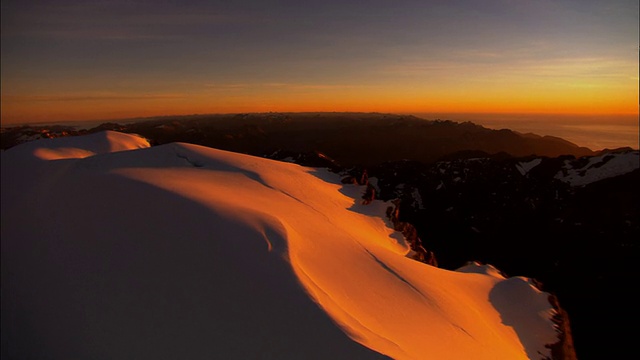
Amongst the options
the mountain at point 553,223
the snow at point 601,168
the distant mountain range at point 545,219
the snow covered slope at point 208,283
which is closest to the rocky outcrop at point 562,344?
the snow covered slope at point 208,283

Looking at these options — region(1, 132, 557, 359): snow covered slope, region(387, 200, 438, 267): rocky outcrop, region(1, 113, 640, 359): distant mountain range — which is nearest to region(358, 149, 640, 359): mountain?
region(1, 113, 640, 359): distant mountain range

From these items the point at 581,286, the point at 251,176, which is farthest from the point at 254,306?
the point at 581,286

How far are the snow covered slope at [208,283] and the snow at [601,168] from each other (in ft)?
148

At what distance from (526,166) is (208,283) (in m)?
66.7

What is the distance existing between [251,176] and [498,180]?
5244 cm

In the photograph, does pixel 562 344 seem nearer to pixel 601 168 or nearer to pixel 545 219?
pixel 545 219

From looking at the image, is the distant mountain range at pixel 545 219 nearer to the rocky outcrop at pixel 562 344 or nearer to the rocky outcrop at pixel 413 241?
the rocky outcrop at pixel 413 241

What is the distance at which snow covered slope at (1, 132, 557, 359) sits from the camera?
8.16m

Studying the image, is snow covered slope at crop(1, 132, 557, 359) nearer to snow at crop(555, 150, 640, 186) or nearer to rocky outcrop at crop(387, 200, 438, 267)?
rocky outcrop at crop(387, 200, 438, 267)

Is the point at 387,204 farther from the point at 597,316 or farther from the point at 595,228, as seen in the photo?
the point at 595,228

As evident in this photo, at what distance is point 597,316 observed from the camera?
33.7 metres

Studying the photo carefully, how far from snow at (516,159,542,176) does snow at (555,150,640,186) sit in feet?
15.1

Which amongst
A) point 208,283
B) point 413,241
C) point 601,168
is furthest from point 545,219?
point 208,283

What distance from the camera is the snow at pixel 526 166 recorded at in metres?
60.4
